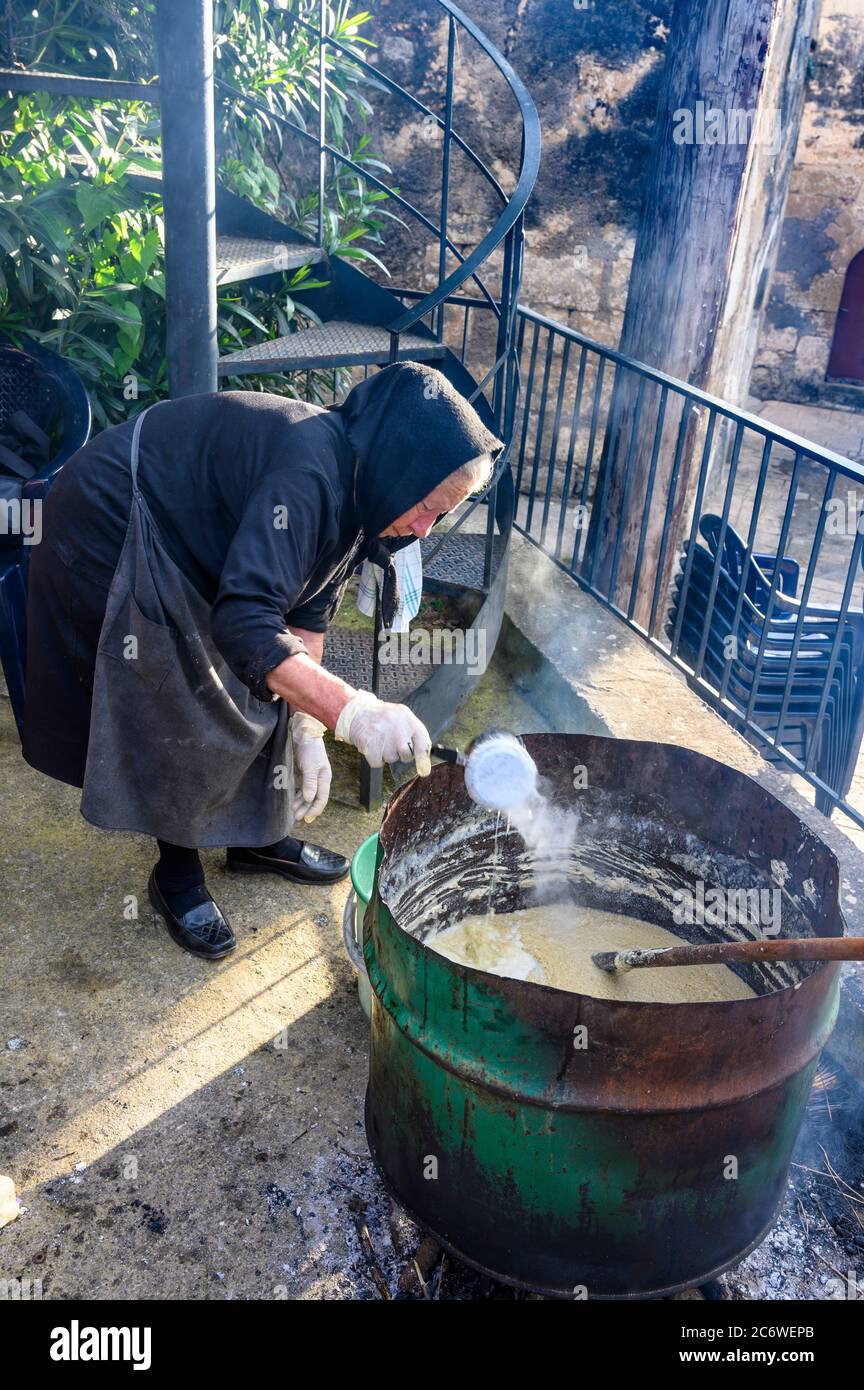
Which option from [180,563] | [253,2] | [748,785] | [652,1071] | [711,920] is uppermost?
[253,2]

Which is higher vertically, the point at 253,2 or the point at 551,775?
the point at 253,2

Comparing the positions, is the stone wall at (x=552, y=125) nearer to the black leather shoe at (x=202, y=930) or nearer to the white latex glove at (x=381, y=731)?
the black leather shoe at (x=202, y=930)

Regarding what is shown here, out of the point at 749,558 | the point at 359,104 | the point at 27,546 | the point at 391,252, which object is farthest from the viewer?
the point at 391,252

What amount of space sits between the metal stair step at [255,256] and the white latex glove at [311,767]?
1921 millimetres

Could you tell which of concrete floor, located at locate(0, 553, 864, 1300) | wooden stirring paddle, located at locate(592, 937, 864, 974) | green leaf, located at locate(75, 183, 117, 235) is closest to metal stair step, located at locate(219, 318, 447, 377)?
green leaf, located at locate(75, 183, 117, 235)

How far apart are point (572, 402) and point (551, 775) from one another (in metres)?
5.36

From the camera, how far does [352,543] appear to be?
2727mm

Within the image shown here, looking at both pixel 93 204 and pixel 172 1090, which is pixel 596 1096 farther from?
pixel 93 204

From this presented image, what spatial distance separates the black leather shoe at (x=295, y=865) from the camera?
3.73 m
